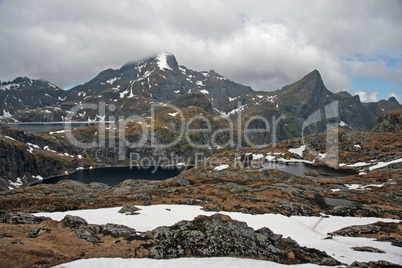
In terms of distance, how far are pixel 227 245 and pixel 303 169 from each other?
103 metres

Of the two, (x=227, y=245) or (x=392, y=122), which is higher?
(x=392, y=122)

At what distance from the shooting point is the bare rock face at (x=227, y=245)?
21.4m

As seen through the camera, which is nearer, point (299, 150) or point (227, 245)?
point (227, 245)

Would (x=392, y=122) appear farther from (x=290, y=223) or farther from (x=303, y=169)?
(x=290, y=223)

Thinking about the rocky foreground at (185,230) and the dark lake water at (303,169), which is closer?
the rocky foreground at (185,230)

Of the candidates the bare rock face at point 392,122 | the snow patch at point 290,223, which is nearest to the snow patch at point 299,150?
the bare rock face at point 392,122

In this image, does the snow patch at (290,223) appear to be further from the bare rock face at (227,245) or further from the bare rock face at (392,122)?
the bare rock face at (392,122)

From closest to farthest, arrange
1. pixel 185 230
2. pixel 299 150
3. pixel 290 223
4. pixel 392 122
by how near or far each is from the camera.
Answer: pixel 185 230 → pixel 290 223 → pixel 299 150 → pixel 392 122

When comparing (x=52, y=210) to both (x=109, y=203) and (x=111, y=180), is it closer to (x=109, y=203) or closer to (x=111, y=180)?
(x=109, y=203)

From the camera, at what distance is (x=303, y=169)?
111250 millimetres

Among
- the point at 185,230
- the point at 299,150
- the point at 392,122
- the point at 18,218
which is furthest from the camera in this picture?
the point at 392,122

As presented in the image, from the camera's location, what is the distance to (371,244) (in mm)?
26938

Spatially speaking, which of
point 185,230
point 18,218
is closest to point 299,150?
point 185,230

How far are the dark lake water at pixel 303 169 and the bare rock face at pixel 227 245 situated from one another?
8511 centimetres
